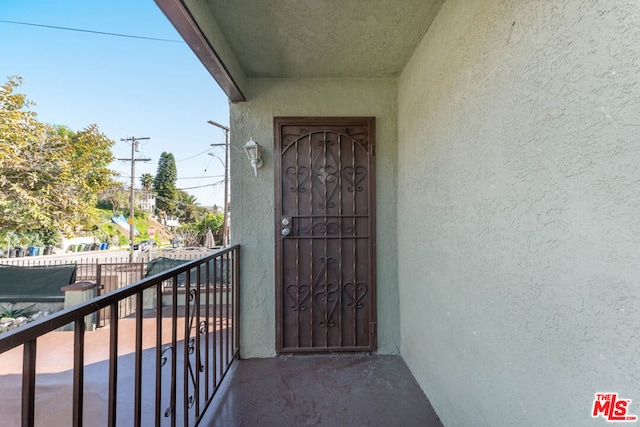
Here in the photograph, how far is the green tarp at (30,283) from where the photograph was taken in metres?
4.73

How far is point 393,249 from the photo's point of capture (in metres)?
2.51

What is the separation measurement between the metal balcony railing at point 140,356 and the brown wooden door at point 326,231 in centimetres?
51

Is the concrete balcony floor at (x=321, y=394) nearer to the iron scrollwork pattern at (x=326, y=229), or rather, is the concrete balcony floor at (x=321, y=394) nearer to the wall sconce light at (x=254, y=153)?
the iron scrollwork pattern at (x=326, y=229)

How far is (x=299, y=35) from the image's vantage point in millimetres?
1938

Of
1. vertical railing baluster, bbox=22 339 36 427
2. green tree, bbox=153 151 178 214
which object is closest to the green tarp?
vertical railing baluster, bbox=22 339 36 427

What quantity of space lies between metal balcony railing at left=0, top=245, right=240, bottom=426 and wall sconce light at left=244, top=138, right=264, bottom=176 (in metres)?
0.75

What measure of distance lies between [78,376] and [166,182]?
3658cm

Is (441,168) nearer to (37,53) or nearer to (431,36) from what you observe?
(431,36)

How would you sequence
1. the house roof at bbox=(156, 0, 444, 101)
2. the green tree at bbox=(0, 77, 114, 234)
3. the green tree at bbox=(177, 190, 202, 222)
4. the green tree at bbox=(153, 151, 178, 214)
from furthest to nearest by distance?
1. the green tree at bbox=(153, 151, 178, 214)
2. the green tree at bbox=(177, 190, 202, 222)
3. the green tree at bbox=(0, 77, 114, 234)
4. the house roof at bbox=(156, 0, 444, 101)

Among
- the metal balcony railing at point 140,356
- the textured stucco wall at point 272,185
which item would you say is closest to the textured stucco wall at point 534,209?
the textured stucco wall at point 272,185

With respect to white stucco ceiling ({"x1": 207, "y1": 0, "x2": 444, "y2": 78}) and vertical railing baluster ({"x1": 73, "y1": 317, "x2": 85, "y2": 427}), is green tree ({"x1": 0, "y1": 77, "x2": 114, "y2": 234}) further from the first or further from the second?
vertical railing baluster ({"x1": 73, "y1": 317, "x2": 85, "y2": 427})

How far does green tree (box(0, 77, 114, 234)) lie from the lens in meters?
6.40

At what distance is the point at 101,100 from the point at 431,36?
74.6ft

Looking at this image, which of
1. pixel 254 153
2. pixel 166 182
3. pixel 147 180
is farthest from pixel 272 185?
pixel 147 180
